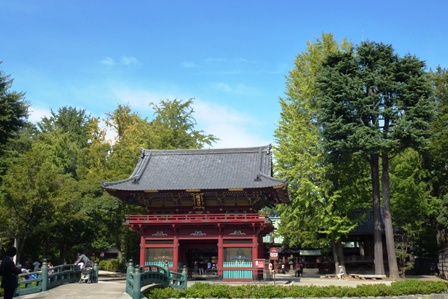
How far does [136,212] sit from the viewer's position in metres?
43.1

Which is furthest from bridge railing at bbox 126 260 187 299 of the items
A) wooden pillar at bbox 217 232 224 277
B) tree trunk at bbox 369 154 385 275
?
tree trunk at bbox 369 154 385 275

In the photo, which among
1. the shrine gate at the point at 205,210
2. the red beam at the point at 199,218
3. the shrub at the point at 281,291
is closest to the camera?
the shrub at the point at 281,291

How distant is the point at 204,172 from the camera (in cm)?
3772

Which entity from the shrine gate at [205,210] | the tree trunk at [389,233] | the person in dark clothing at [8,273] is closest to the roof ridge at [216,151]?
the shrine gate at [205,210]

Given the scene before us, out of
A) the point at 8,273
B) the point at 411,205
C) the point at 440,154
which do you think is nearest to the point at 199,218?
the point at 8,273

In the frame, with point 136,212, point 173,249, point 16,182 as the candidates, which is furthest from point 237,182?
point 16,182

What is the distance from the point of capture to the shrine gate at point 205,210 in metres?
33.5

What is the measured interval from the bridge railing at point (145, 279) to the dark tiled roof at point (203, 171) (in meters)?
8.76

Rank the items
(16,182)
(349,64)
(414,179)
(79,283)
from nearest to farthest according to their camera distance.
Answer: (79,283), (16,182), (349,64), (414,179)

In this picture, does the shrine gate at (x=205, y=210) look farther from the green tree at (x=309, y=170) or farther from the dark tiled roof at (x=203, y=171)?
the green tree at (x=309, y=170)

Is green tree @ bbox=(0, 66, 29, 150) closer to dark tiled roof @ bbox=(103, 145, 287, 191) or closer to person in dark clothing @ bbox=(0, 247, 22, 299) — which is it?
dark tiled roof @ bbox=(103, 145, 287, 191)

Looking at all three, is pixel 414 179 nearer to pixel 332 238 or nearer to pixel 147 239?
pixel 332 238

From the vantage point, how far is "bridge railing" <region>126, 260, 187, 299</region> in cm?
1989

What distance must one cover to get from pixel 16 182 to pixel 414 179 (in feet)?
118
